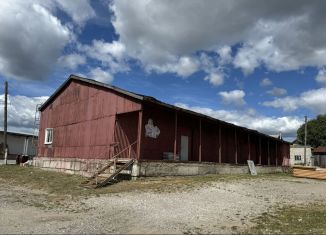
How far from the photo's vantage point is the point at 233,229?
28.5ft

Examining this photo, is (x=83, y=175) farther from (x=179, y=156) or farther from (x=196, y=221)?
(x=196, y=221)

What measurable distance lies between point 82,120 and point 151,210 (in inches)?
548

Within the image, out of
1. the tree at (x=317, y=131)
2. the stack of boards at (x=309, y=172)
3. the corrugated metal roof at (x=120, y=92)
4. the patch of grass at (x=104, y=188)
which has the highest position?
the tree at (x=317, y=131)

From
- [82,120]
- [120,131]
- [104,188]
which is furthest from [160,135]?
[104,188]

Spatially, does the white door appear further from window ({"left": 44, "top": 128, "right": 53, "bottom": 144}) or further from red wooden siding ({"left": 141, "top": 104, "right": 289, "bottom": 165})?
window ({"left": 44, "top": 128, "right": 53, "bottom": 144})

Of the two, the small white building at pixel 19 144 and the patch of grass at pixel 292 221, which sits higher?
the small white building at pixel 19 144

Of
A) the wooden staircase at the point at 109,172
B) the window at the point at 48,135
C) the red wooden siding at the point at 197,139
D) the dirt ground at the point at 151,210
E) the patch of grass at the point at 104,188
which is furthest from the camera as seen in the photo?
the window at the point at 48,135

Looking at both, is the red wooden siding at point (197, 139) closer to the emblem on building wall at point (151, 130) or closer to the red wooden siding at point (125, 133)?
the emblem on building wall at point (151, 130)

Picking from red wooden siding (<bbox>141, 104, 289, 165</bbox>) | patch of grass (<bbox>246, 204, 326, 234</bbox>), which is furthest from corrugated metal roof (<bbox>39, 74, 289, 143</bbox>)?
patch of grass (<bbox>246, 204, 326, 234</bbox>)

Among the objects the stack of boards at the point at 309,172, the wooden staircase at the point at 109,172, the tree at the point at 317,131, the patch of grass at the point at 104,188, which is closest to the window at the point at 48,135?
the patch of grass at the point at 104,188

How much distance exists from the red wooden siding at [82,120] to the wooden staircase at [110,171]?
156 cm

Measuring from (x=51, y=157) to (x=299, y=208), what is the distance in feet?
62.3

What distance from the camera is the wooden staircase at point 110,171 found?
1630 cm

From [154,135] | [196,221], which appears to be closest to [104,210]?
[196,221]
